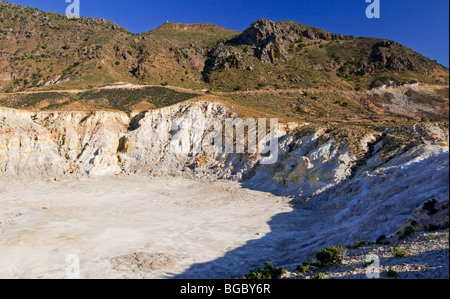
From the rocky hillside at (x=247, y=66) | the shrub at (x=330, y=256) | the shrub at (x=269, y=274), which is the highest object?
the rocky hillside at (x=247, y=66)

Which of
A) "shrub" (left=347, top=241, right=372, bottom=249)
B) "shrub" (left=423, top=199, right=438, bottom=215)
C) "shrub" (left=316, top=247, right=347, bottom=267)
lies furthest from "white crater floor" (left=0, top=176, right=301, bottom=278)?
"shrub" (left=423, top=199, right=438, bottom=215)

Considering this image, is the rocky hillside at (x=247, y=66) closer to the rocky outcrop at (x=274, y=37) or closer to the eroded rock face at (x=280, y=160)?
the rocky outcrop at (x=274, y=37)

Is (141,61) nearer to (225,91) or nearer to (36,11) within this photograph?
(225,91)

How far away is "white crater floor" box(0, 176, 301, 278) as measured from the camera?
553 inches

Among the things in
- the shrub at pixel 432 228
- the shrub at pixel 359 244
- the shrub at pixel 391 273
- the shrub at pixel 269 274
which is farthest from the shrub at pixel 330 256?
the shrub at pixel 432 228

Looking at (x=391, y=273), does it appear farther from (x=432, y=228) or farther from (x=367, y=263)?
(x=432, y=228)

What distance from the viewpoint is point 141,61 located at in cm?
7531

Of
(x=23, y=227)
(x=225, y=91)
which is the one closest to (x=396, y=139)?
(x=23, y=227)

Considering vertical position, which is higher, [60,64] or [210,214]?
[60,64]

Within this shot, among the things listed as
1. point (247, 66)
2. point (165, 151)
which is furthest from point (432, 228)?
point (247, 66)

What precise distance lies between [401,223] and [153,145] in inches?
1234

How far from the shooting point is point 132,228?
1942 cm

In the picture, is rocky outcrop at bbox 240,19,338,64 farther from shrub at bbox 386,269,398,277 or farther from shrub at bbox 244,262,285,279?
shrub at bbox 386,269,398,277

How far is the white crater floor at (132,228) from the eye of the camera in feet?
46.1
